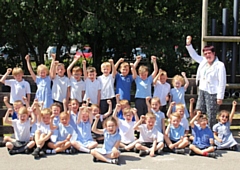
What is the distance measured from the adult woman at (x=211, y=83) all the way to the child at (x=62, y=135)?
2.42 m

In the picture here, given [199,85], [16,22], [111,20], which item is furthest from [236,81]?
[16,22]

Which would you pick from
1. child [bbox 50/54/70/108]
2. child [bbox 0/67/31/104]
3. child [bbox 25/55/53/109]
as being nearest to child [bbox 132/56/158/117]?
child [bbox 50/54/70/108]

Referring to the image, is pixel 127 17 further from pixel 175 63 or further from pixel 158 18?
pixel 175 63

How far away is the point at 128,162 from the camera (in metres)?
5.52

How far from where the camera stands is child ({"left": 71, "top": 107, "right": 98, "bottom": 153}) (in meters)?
5.91

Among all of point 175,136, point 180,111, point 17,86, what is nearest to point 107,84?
point 180,111

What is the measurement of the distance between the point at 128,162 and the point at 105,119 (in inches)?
36.8

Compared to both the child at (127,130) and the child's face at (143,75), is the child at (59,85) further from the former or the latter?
the child's face at (143,75)

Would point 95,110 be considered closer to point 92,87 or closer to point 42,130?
point 92,87

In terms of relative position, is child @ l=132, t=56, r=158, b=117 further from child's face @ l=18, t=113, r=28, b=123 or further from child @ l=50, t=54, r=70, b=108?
child's face @ l=18, t=113, r=28, b=123

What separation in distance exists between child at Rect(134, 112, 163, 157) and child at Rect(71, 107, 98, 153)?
76 cm

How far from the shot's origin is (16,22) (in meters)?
14.1

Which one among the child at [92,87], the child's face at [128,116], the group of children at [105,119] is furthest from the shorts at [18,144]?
the child's face at [128,116]

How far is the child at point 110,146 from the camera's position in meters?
5.48
